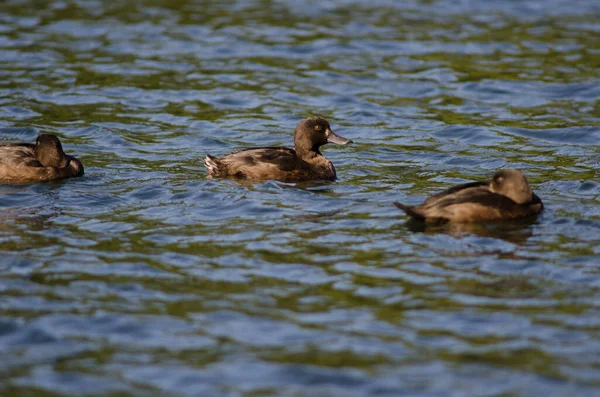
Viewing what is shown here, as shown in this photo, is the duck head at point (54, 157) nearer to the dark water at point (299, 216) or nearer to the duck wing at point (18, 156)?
the duck wing at point (18, 156)

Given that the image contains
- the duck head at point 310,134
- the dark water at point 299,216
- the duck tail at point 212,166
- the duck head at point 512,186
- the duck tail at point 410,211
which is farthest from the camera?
the duck head at point 310,134

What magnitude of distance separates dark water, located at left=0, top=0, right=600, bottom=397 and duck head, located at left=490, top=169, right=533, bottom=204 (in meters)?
0.34

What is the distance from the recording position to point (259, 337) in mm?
8148

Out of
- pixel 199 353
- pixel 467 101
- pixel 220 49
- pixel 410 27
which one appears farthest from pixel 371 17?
pixel 199 353

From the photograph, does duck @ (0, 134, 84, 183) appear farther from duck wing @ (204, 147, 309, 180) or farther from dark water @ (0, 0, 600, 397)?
duck wing @ (204, 147, 309, 180)

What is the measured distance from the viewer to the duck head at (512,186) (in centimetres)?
1132

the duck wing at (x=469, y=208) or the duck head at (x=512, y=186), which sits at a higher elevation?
the duck head at (x=512, y=186)

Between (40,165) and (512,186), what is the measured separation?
6.36 metres

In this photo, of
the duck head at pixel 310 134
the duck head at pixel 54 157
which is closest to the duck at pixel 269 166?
the duck head at pixel 310 134

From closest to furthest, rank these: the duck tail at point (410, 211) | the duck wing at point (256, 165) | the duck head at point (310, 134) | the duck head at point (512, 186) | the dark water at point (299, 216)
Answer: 1. the dark water at point (299, 216)
2. the duck tail at point (410, 211)
3. the duck head at point (512, 186)
4. the duck wing at point (256, 165)
5. the duck head at point (310, 134)

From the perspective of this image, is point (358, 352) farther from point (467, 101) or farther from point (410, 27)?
point (410, 27)

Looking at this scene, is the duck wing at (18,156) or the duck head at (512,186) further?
the duck wing at (18,156)

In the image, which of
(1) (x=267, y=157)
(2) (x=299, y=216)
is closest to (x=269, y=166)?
(1) (x=267, y=157)

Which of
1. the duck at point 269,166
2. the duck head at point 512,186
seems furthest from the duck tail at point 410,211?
the duck at point 269,166
